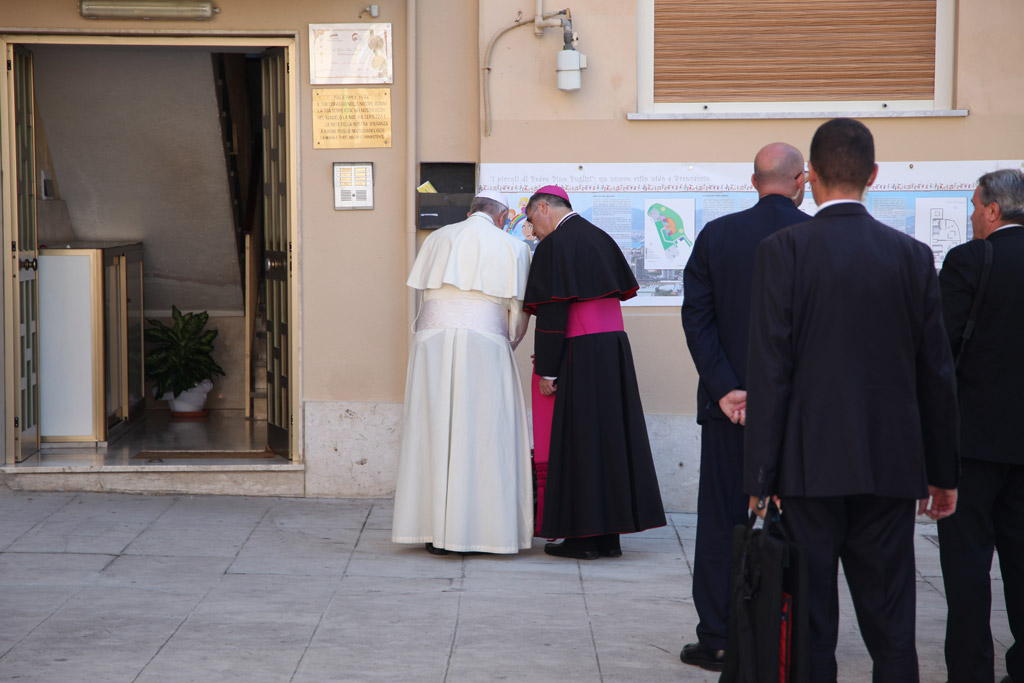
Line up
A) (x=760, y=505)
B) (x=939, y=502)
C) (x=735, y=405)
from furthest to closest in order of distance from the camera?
(x=735, y=405)
(x=939, y=502)
(x=760, y=505)

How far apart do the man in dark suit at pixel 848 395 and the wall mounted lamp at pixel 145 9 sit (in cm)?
451

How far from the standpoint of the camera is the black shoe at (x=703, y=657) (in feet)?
13.4

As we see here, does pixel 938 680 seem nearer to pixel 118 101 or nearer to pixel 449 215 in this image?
pixel 449 215

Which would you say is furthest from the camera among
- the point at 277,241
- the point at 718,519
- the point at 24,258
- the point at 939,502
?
the point at 277,241

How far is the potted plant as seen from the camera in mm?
9211

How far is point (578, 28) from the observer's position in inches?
257

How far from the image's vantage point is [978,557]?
3.73 metres

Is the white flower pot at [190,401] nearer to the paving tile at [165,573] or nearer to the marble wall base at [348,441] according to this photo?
the marble wall base at [348,441]

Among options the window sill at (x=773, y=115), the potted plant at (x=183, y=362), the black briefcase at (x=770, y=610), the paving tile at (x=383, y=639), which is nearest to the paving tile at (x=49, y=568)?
the paving tile at (x=383, y=639)

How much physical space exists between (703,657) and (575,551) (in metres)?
1.57

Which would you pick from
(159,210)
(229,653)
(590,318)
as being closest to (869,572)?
(229,653)

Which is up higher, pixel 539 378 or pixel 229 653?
pixel 539 378


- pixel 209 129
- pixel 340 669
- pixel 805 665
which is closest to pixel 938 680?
pixel 805 665

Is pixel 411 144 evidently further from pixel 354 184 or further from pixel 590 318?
pixel 590 318
